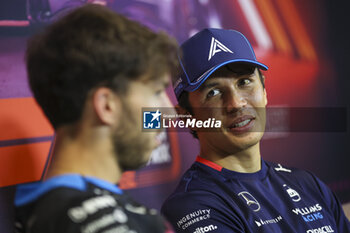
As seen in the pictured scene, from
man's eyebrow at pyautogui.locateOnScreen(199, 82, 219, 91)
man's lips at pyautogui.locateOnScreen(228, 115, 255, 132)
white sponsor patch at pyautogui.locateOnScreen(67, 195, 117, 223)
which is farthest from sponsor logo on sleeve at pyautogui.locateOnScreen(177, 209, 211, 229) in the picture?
white sponsor patch at pyautogui.locateOnScreen(67, 195, 117, 223)

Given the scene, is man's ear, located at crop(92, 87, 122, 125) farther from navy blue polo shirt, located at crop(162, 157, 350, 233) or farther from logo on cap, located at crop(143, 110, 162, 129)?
navy blue polo shirt, located at crop(162, 157, 350, 233)

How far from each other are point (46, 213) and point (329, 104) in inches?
86.6

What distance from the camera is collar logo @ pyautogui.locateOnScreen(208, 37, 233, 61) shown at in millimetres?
1243

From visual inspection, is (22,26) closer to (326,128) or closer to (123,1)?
(123,1)

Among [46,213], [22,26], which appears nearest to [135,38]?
[46,213]

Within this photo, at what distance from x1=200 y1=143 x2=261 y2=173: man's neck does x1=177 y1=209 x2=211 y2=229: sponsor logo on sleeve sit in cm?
20

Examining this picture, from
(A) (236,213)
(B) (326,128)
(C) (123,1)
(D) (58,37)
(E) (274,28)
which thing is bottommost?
(B) (326,128)

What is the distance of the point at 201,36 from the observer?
1298mm

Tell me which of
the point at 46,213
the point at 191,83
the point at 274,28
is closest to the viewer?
the point at 46,213

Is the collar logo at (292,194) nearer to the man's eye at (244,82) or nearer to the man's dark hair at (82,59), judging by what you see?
the man's eye at (244,82)

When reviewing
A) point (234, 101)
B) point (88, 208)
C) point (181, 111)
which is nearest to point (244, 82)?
point (234, 101)

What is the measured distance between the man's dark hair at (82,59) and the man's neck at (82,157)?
4 centimetres

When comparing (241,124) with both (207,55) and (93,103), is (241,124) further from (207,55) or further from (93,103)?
(93,103)

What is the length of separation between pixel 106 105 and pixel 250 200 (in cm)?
64
